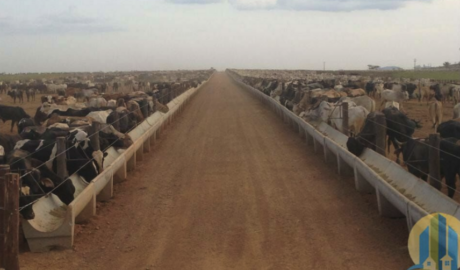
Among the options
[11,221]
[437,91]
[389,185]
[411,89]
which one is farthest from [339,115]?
[411,89]

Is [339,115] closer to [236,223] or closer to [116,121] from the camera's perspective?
[116,121]

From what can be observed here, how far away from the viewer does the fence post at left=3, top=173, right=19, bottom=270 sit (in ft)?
20.4

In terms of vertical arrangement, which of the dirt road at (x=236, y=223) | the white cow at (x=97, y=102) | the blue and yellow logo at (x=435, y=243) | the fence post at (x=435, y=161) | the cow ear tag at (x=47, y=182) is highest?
the white cow at (x=97, y=102)

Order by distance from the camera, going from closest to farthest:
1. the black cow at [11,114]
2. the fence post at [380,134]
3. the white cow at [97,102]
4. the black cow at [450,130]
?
the black cow at [450,130] < the fence post at [380,134] < the black cow at [11,114] < the white cow at [97,102]

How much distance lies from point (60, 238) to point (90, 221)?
129cm

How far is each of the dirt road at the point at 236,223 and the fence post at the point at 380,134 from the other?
3.87ft

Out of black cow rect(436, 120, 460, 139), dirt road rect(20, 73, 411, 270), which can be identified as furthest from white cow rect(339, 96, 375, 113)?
black cow rect(436, 120, 460, 139)

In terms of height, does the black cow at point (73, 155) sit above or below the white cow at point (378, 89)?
below

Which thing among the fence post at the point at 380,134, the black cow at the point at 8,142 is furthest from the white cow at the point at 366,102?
the black cow at the point at 8,142

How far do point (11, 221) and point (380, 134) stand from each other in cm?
854

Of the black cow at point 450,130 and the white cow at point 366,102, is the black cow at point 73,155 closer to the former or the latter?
the black cow at point 450,130

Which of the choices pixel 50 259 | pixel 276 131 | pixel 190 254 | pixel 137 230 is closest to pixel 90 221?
pixel 137 230

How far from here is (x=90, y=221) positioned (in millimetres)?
8844

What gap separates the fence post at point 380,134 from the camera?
11812 mm
